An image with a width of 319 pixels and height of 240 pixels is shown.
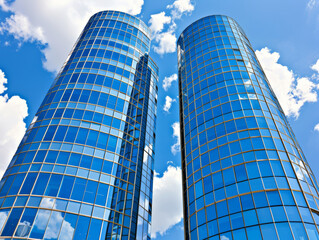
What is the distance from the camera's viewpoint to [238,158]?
3114cm

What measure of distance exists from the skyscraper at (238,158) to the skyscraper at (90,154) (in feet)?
24.1

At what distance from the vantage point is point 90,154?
115ft

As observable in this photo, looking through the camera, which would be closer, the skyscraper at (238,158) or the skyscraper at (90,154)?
the skyscraper at (238,158)

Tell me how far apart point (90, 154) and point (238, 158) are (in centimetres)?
1865

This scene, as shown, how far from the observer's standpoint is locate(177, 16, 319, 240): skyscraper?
25562mm

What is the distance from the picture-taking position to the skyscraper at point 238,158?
25562mm

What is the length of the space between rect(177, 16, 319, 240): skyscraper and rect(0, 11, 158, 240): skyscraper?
7.34 m

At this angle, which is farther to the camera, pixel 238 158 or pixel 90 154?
pixel 90 154

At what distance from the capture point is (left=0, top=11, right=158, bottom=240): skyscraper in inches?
1133

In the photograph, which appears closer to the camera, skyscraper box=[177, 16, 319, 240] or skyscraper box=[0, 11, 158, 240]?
skyscraper box=[177, 16, 319, 240]

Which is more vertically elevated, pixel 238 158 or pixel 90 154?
pixel 90 154

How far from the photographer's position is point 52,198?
97.0ft

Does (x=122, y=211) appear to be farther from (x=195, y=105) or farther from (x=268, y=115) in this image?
(x=268, y=115)

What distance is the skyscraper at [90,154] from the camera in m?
28.8
